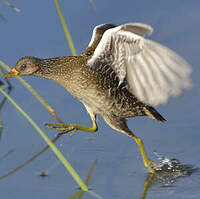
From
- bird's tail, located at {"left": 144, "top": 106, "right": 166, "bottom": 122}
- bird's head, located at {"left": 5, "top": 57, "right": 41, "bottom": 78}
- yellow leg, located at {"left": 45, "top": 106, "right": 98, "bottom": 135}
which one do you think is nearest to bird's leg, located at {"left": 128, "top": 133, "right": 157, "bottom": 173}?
bird's tail, located at {"left": 144, "top": 106, "right": 166, "bottom": 122}

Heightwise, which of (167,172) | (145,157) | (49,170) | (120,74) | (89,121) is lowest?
(167,172)

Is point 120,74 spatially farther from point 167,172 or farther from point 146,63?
point 167,172

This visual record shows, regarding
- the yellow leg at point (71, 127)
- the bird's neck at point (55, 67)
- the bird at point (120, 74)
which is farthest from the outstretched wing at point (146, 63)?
the yellow leg at point (71, 127)

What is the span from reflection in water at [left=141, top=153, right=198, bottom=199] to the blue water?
0.15ft

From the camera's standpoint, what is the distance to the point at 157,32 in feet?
21.8

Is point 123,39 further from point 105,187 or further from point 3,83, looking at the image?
point 3,83

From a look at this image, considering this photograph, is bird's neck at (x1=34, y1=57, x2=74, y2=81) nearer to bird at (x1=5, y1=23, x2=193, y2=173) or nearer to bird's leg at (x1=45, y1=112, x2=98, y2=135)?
bird at (x1=5, y1=23, x2=193, y2=173)

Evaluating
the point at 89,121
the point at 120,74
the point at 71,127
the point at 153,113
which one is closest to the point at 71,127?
the point at 71,127

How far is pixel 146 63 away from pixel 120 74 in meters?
0.58

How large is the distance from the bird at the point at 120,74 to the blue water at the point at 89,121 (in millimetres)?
171

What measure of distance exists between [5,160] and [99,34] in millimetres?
1213

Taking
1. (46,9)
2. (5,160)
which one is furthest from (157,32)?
(5,160)

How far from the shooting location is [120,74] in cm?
489

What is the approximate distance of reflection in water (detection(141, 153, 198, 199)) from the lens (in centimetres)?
495
